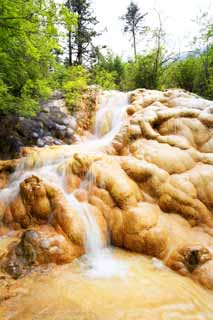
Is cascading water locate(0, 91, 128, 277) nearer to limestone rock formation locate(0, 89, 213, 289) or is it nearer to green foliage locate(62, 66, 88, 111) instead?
limestone rock formation locate(0, 89, 213, 289)

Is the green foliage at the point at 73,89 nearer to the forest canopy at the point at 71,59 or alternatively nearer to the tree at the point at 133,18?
the forest canopy at the point at 71,59

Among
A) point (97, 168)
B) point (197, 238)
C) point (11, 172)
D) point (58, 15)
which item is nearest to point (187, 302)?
point (197, 238)

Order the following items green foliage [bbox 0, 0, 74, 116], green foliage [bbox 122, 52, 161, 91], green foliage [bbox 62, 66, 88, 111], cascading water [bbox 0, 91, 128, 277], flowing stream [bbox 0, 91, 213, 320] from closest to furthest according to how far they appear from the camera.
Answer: flowing stream [bbox 0, 91, 213, 320], cascading water [bbox 0, 91, 128, 277], green foliage [bbox 0, 0, 74, 116], green foliage [bbox 62, 66, 88, 111], green foliage [bbox 122, 52, 161, 91]

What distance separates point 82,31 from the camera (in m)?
17.5

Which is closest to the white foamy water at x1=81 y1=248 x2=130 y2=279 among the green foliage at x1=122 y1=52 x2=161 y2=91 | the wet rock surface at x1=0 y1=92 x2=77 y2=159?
the wet rock surface at x1=0 y1=92 x2=77 y2=159

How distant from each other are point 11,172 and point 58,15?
4.19m

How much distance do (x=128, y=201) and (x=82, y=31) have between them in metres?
16.6

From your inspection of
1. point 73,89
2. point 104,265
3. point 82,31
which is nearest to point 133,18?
point 82,31

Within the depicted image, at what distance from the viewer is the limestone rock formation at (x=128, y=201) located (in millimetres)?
4258

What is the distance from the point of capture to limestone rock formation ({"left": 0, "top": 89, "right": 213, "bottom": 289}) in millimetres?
4258

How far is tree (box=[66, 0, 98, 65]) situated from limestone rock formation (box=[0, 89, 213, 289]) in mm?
13964

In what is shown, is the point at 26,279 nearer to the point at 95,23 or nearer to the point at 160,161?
the point at 160,161

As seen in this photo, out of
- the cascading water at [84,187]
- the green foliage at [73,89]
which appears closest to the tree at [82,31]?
the green foliage at [73,89]

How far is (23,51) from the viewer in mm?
6059
